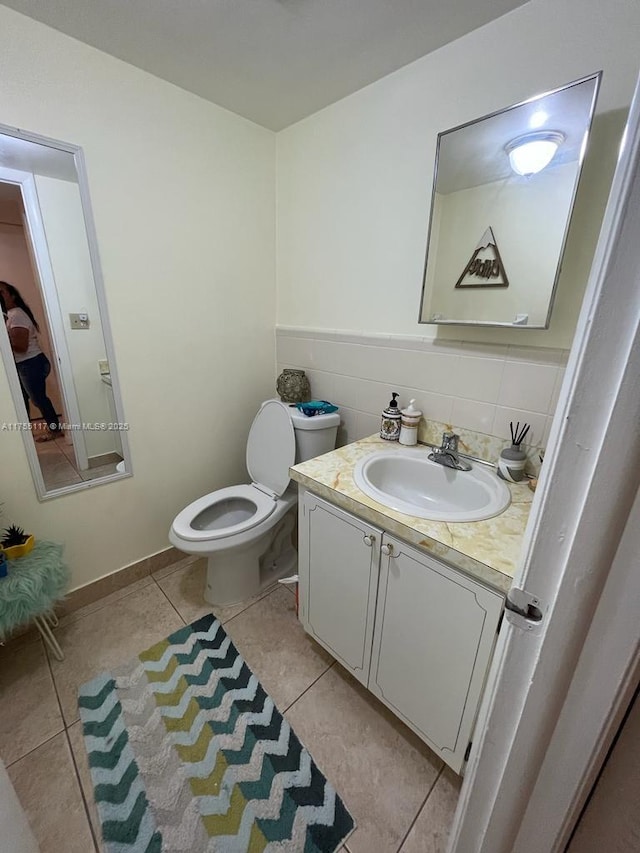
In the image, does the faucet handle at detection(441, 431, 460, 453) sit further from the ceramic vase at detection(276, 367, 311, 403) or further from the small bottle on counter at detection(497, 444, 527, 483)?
the ceramic vase at detection(276, 367, 311, 403)

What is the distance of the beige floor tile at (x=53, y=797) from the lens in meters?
0.87

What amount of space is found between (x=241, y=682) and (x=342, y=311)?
5.11 ft

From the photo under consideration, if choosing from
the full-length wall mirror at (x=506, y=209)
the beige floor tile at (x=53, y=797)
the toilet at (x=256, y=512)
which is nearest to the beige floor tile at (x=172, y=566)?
the toilet at (x=256, y=512)

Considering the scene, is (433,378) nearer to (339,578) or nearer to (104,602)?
(339,578)

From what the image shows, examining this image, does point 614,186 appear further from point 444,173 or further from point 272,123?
point 272,123

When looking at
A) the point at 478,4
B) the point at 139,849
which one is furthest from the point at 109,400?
the point at 478,4

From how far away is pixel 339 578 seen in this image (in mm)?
1109

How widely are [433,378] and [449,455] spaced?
0.31 m

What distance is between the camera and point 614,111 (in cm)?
86

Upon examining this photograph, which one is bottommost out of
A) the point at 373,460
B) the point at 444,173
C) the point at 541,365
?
the point at 373,460

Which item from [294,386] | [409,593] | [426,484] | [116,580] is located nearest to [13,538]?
[116,580]

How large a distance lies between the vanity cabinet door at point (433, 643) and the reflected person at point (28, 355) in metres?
1.35

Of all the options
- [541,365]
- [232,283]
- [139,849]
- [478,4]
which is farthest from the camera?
[232,283]

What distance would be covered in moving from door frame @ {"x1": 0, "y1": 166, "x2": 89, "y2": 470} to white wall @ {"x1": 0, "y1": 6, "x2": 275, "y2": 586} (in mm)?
149
